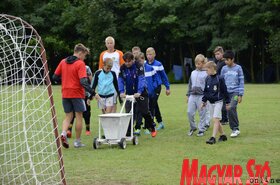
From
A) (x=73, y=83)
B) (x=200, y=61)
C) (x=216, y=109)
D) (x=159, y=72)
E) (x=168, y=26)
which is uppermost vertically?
(x=168, y=26)

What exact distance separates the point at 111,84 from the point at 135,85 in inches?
19.8

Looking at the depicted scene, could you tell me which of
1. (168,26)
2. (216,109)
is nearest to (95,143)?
(216,109)

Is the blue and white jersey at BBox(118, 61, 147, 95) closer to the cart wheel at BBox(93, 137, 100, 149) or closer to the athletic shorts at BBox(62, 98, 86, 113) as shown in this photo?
the athletic shorts at BBox(62, 98, 86, 113)

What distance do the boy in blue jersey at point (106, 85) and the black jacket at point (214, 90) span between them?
1.73 meters

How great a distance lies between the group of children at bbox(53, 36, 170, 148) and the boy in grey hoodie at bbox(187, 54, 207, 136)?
0.78 m

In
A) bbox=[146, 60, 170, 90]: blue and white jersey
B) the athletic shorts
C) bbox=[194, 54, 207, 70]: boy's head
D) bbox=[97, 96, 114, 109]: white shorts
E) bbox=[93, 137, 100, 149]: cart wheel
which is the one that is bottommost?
bbox=[93, 137, 100, 149]: cart wheel

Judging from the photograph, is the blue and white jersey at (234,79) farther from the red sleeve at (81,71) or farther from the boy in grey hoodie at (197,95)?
the red sleeve at (81,71)

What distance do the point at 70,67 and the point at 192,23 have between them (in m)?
32.1

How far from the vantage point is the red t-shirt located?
9.45 meters

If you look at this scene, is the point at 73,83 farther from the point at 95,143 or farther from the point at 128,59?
the point at 128,59

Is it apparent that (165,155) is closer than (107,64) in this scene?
Yes

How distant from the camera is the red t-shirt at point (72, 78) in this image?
945cm

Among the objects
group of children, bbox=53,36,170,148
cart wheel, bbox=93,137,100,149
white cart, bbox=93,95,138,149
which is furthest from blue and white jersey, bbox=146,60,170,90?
cart wheel, bbox=93,137,100,149

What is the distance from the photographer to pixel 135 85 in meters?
10.9
